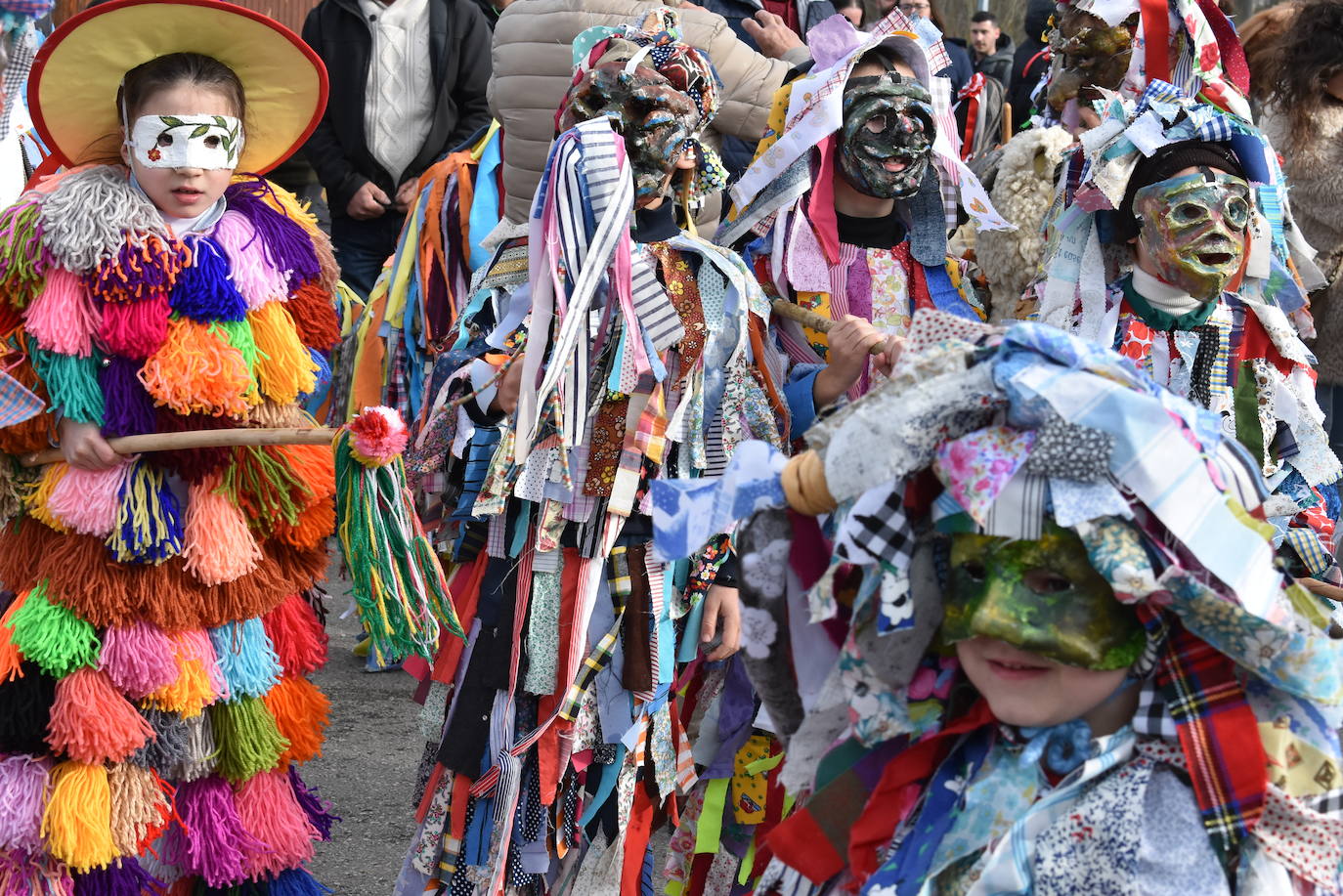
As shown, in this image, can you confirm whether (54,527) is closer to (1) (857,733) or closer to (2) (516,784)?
(2) (516,784)

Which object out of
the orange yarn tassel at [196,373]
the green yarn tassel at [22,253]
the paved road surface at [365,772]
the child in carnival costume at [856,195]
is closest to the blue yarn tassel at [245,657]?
the orange yarn tassel at [196,373]

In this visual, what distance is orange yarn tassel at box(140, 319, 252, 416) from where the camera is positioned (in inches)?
111

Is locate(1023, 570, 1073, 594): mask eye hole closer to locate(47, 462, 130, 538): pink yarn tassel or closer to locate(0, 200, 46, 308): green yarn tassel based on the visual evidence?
locate(47, 462, 130, 538): pink yarn tassel

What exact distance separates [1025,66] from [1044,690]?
523 centimetres

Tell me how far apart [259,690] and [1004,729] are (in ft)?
5.76

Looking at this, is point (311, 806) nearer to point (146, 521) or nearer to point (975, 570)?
point (146, 521)

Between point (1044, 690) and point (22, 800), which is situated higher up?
point (1044, 690)

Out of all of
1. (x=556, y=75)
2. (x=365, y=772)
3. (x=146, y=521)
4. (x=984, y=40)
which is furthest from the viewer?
(x=984, y=40)

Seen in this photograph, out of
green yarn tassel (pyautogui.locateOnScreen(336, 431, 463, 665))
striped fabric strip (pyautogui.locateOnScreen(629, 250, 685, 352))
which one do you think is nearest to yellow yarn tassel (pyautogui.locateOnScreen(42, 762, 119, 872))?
green yarn tassel (pyautogui.locateOnScreen(336, 431, 463, 665))

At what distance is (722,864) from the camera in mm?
3090

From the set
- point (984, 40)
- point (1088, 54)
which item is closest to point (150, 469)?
point (1088, 54)

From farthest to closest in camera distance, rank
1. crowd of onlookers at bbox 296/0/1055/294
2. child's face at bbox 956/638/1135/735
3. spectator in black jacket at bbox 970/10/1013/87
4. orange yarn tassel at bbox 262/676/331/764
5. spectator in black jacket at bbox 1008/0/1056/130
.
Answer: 1. spectator in black jacket at bbox 970/10/1013/87
2. spectator in black jacket at bbox 1008/0/1056/130
3. crowd of onlookers at bbox 296/0/1055/294
4. orange yarn tassel at bbox 262/676/331/764
5. child's face at bbox 956/638/1135/735

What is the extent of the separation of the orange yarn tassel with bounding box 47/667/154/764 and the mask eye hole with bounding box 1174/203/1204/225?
2261mm

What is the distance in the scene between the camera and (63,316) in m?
2.78
